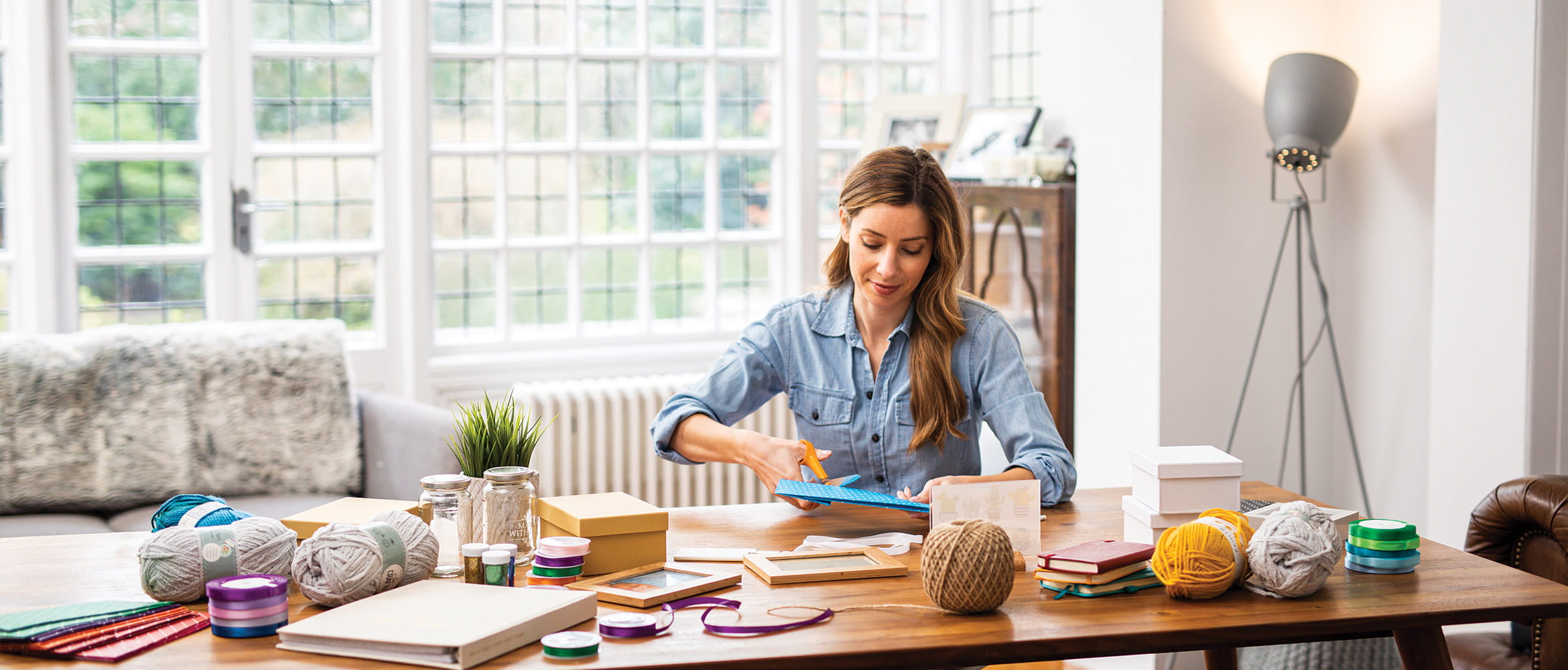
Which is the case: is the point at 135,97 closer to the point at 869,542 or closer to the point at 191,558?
the point at 191,558

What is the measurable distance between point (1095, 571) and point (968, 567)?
0.20 m

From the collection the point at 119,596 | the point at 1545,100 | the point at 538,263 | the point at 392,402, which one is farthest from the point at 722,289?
the point at 119,596

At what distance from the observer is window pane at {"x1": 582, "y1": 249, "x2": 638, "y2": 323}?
4.45 m

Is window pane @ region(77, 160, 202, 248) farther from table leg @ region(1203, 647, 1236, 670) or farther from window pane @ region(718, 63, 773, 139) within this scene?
table leg @ region(1203, 647, 1236, 670)

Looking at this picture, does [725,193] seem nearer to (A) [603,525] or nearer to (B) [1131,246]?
(B) [1131,246]

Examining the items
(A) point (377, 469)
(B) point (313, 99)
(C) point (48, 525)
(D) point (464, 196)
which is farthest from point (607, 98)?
(C) point (48, 525)

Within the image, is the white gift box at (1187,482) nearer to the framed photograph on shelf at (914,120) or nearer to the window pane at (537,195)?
the framed photograph on shelf at (914,120)

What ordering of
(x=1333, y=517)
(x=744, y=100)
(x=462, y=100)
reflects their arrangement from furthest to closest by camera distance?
(x=744, y=100), (x=462, y=100), (x=1333, y=517)

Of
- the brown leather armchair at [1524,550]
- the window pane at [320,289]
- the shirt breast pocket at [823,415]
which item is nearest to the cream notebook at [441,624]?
the shirt breast pocket at [823,415]

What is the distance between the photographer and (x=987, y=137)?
4.18 meters

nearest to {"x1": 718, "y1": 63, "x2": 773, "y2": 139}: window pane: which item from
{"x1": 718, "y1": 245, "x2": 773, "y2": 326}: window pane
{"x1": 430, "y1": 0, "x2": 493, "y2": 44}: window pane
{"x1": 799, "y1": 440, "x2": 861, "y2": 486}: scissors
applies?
{"x1": 718, "y1": 245, "x2": 773, "y2": 326}: window pane

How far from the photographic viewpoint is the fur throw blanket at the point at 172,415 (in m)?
3.21

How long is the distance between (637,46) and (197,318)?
1709 mm

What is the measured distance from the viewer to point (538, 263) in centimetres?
439
